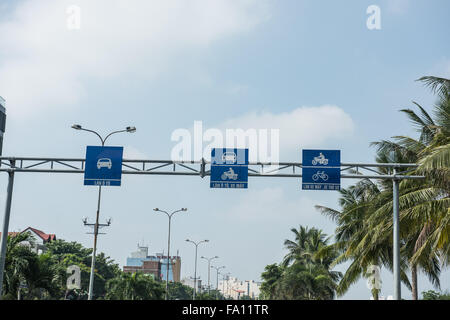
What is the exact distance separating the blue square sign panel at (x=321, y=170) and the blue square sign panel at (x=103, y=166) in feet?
24.9

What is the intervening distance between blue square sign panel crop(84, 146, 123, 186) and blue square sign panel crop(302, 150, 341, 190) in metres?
7.60

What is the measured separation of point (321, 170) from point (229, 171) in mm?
3713

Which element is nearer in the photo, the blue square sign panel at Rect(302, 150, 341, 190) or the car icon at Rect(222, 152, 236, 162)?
the blue square sign panel at Rect(302, 150, 341, 190)

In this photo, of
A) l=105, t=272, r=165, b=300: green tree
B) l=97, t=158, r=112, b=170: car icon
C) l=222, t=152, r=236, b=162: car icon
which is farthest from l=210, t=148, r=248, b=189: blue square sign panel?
l=105, t=272, r=165, b=300: green tree

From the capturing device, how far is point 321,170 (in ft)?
75.9

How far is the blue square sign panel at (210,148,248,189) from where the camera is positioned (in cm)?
2336

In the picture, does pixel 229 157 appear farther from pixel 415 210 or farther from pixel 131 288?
pixel 131 288

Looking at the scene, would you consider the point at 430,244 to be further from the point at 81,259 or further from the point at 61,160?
the point at 81,259

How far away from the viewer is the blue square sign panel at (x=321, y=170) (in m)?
23.1

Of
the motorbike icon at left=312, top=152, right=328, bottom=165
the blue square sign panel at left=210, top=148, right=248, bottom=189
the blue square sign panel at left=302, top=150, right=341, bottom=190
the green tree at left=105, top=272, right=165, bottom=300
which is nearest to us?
the blue square sign panel at left=302, top=150, right=341, bottom=190

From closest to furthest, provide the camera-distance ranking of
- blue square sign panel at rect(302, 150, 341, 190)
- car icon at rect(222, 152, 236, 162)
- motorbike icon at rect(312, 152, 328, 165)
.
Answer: blue square sign panel at rect(302, 150, 341, 190) → motorbike icon at rect(312, 152, 328, 165) → car icon at rect(222, 152, 236, 162)

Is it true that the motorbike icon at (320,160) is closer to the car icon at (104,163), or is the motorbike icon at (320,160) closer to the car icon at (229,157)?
the car icon at (229,157)

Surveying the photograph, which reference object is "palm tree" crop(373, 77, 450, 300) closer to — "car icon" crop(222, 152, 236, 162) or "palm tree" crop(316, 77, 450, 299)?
"palm tree" crop(316, 77, 450, 299)
